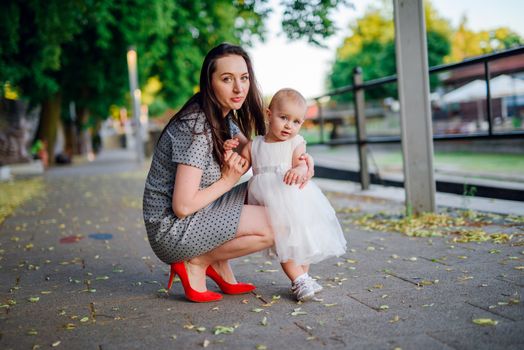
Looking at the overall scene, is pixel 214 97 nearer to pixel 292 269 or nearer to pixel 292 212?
pixel 292 212

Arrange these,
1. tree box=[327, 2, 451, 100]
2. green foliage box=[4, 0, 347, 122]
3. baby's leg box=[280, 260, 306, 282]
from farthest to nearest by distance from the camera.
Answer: tree box=[327, 2, 451, 100], green foliage box=[4, 0, 347, 122], baby's leg box=[280, 260, 306, 282]

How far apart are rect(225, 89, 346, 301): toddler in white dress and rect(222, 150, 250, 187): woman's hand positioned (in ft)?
0.22

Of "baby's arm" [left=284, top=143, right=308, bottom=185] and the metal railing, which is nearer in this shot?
"baby's arm" [left=284, top=143, right=308, bottom=185]

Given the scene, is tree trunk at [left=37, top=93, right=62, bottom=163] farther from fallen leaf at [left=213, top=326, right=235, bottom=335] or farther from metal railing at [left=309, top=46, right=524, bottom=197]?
fallen leaf at [left=213, top=326, right=235, bottom=335]

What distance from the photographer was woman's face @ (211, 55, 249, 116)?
3.42m

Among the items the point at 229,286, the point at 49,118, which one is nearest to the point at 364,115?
the point at 229,286

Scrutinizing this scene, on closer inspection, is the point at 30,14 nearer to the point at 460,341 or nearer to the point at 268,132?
the point at 268,132

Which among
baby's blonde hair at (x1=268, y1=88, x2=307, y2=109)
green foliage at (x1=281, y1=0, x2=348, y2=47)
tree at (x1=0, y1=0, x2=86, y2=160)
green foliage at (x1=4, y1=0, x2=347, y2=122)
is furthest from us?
green foliage at (x1=4, y1=0, x2=347, y2=122)

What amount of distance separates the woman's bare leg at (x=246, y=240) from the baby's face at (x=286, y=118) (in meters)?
0.45

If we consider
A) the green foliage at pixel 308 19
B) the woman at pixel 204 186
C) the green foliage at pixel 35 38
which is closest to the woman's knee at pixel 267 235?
the woman at pixel 204 186

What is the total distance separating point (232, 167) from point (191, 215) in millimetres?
358

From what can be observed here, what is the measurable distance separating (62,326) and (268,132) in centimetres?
153

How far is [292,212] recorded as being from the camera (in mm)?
3330

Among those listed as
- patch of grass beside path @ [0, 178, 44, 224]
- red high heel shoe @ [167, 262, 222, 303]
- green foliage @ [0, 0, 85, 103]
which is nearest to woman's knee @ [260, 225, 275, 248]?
red high heel shoe @ [167, 262, 222, 303]
